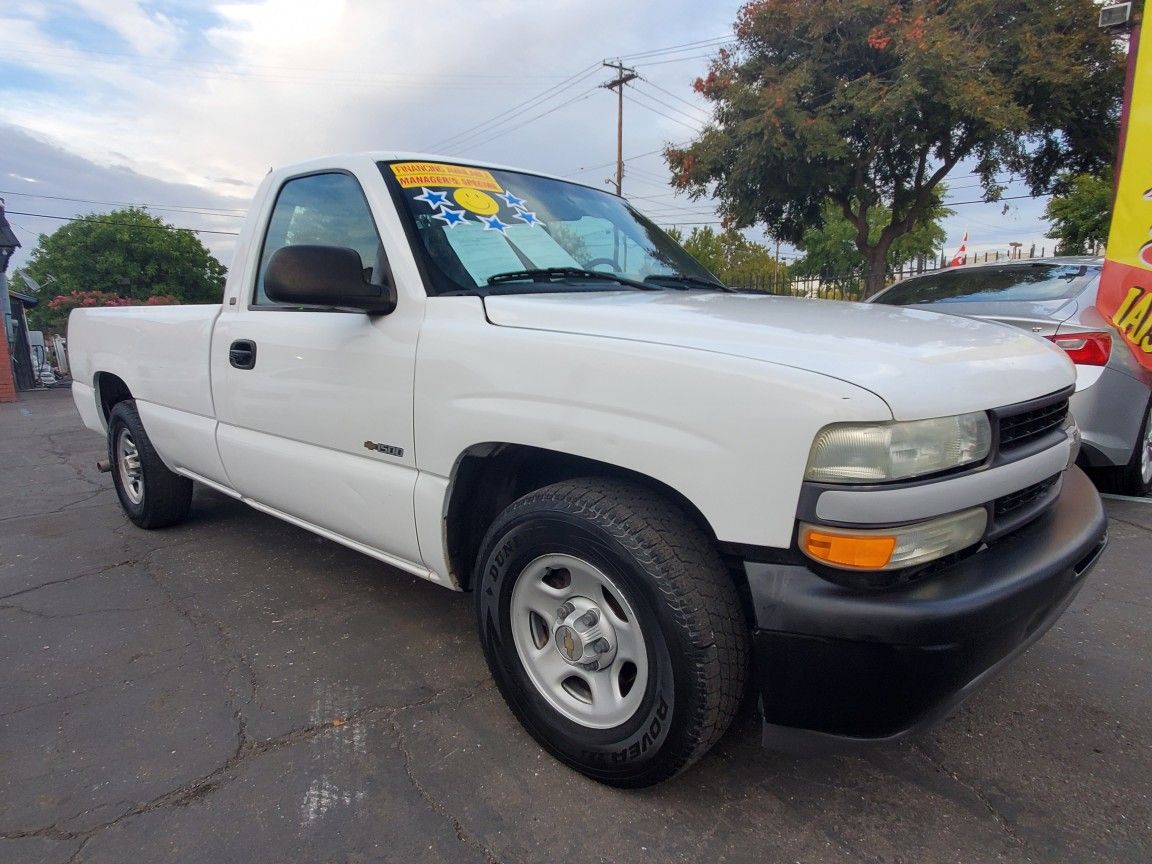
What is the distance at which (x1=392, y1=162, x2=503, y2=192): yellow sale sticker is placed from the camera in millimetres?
2746

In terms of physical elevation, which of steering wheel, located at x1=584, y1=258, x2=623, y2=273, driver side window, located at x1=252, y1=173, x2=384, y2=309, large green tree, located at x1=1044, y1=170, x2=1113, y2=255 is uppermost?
large green tree, located at x1=1044, y1=170, x2=1113, y2=255

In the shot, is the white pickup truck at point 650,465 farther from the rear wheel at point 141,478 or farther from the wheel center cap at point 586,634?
the rear wheel at point 141,478

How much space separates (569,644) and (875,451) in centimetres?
101

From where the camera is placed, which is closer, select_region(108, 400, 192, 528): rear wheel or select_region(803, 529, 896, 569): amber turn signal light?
select_region(803, 529, 896, 569): amber turn signal light

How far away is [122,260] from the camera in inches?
1890

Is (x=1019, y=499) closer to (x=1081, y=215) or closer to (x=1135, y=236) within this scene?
(x=1135, y=236)

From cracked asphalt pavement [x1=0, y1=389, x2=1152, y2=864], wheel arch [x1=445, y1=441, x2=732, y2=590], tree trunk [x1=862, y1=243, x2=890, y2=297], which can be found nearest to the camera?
cracked asphalt pavement [x1=0, y1=389, x2=1152, y2=864]

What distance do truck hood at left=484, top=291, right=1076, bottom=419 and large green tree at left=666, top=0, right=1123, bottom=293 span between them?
9.56 m

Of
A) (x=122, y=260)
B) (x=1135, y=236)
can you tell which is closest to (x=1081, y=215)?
(x=1135, y=236)

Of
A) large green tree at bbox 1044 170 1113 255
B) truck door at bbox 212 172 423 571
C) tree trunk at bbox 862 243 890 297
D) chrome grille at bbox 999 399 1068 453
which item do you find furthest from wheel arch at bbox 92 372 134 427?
large green tree at bbox 1044 170 1113 255

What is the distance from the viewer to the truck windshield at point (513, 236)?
2.54 metres

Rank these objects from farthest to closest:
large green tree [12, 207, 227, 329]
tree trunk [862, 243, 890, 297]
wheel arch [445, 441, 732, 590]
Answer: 1. large green tree [12, 207, 227, 329]
2. tree trunk [862, 243, 890, 297]
3. wheel arch [445, 441, 732, 590]

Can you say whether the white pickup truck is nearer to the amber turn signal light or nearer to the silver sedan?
the amber turn signal light

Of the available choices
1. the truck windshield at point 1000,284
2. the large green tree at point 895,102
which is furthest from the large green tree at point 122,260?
the truck windshield at point 1000,284
